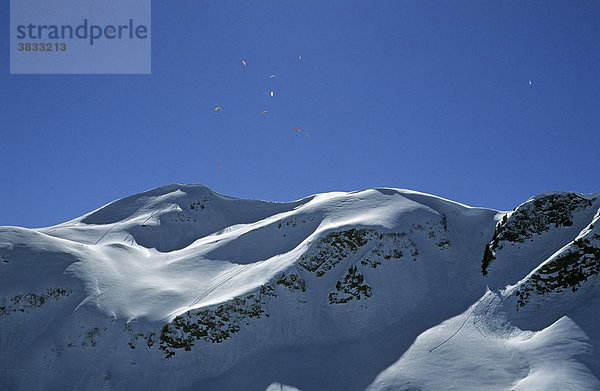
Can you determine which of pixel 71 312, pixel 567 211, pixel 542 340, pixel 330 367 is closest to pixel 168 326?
pixel 71 312

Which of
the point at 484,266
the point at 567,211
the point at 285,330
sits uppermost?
the point at 567,211

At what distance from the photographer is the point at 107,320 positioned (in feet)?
80.9

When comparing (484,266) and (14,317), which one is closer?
(14,317)

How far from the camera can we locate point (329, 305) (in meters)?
26.4

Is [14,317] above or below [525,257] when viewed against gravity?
below

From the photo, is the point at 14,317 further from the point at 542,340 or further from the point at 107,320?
the point at 542,340

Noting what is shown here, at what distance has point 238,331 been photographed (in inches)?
966

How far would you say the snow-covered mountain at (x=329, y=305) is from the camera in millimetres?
20531

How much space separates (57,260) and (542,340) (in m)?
30.7

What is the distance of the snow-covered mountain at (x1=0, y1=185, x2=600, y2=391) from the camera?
20.5m

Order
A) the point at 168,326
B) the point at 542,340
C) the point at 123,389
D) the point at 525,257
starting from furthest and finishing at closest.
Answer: the point at 525,257
the point at 168,326
the point at 123,389
the point at 542,340

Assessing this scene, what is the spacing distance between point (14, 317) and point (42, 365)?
4.24 metres

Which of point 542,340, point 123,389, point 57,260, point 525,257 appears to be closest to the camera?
point 542,340

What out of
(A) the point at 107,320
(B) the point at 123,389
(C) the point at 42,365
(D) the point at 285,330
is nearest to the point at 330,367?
(D) the point at 285,330
